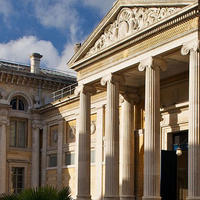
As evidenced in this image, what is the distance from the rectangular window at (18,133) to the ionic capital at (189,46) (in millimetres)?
23312

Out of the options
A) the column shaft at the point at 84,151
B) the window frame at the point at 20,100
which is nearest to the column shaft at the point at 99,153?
the column shaft at the point at 84,151

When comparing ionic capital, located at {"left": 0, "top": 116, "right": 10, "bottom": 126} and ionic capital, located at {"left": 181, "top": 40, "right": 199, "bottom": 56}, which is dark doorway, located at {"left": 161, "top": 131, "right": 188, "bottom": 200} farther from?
ionic capital, located at {"left": 0, "top": 116, "right": 10, "bottom": 126}

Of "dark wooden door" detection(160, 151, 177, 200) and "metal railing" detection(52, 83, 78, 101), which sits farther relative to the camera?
"metal railing" detection(52, 83, 78, 101)

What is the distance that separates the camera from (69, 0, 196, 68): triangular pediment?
23.7 metres

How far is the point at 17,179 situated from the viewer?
43.1 meters

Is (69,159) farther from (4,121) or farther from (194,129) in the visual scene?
(194,129)

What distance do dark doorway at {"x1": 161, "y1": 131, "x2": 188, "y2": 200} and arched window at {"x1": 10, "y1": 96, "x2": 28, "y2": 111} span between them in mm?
17714

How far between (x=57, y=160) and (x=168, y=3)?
21063 mm

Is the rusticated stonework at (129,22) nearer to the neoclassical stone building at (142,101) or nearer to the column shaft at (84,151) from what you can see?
the neoclassical stone building at (142,101)

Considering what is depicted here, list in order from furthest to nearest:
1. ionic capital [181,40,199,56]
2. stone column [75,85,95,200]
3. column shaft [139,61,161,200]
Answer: stone column [75,85,95,200], column shaft [139,61,161,200], ionic capital [181,40,199,56]

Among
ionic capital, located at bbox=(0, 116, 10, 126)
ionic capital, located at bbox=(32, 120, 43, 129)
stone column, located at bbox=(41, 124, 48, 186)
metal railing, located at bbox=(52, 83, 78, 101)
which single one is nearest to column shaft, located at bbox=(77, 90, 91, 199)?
ionic capital, located at bbox=(0, 116, 10, 126)

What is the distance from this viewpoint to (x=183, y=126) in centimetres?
2825

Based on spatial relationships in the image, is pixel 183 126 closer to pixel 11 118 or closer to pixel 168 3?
pixel 168 3

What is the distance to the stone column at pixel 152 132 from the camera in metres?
23.5
